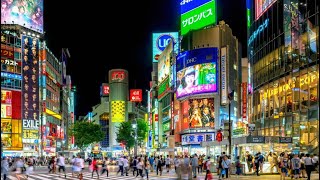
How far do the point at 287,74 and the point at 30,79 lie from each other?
58619 mm

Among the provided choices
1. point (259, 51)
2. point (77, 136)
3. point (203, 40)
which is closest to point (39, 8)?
point (77, 136)

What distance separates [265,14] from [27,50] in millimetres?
52781

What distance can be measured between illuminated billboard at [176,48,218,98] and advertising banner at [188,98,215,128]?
5.16ft

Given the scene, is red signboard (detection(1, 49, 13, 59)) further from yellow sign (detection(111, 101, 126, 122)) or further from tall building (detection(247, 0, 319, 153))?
yellow sign (detection(111, 101, 126, 122))

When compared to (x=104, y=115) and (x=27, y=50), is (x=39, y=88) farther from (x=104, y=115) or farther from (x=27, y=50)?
(x=104, y=115)

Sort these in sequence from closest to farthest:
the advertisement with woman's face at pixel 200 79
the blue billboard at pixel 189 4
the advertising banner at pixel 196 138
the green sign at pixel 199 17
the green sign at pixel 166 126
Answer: the advertisement with woman's face at pixel 200 79
the advertising banner at pixel 196 138
the green sign at pixel 199 17
the blue billboard at pixel 189 4
the green sign at pixel 166 126

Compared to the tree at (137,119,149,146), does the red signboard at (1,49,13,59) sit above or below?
above

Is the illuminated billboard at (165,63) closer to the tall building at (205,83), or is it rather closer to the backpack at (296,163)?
the tall building at (205,83)

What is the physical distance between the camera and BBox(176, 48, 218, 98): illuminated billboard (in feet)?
234

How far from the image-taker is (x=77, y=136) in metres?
116

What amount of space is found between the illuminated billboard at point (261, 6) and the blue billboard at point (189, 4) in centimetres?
2084

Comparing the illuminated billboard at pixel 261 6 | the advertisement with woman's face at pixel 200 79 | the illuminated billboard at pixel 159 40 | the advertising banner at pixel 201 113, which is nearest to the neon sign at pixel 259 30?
the illuminated billboard at pixel 261 6

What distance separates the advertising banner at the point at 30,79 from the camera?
91.4 metres

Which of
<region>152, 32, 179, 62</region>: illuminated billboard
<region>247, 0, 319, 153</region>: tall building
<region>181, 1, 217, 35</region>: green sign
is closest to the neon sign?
<region>247, 0, 319, 153</region>: tall building
